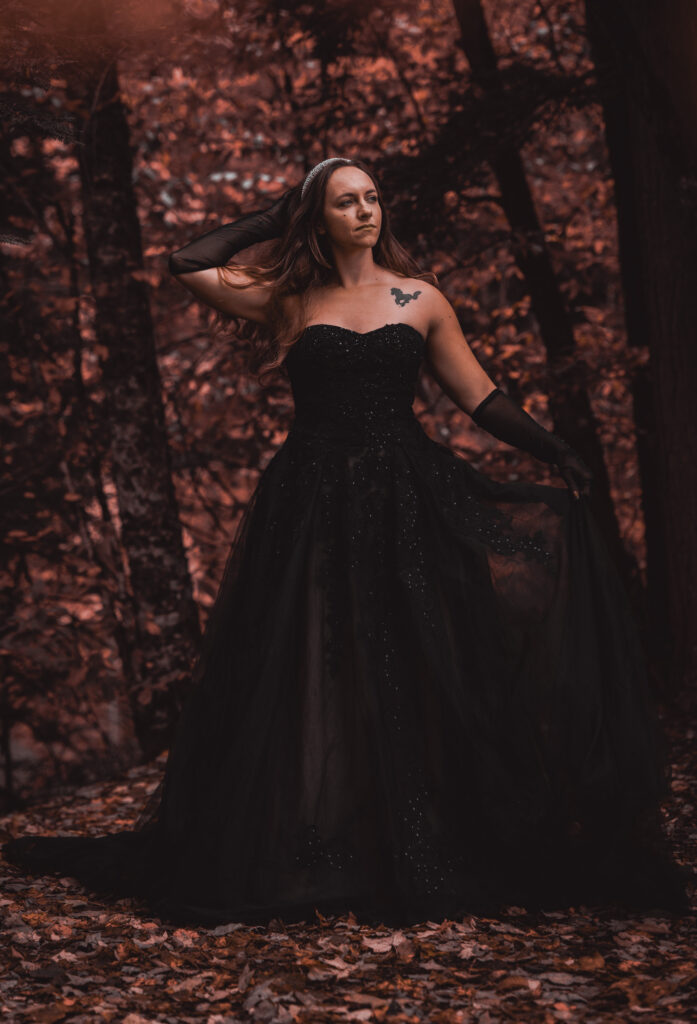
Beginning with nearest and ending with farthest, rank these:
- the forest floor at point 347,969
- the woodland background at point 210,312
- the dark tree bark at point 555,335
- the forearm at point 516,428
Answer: the forest floor at point 347,969, the forearm at point 516,428, the woodland background at point 210,312, the dark tree bark at point 555,335

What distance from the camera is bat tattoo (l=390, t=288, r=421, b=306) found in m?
3.96

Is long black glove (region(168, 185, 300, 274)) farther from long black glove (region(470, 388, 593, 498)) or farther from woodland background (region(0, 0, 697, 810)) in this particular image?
long black glove (region(470, 388, 593, 498))

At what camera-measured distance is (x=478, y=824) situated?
3551 millimetres

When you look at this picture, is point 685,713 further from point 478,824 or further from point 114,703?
point 114,703

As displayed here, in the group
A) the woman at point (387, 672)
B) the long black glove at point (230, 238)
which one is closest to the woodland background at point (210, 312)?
the long black glove at point (230, 238)

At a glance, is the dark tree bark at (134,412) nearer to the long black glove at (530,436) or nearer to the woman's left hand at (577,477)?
the long black glove at (530,436)

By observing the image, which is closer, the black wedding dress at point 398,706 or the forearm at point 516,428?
the black wedding dress at point 398,706

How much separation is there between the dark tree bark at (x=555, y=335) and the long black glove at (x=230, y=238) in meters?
2.93

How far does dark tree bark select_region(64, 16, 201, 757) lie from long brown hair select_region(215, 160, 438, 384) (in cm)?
245

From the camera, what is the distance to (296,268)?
13.3 ft

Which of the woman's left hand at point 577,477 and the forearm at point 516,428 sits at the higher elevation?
the forearm at point 516,428

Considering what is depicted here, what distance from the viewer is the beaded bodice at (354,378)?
385 cm

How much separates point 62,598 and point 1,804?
140 cm

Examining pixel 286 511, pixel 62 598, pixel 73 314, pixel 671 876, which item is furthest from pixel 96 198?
pixel 671 876
